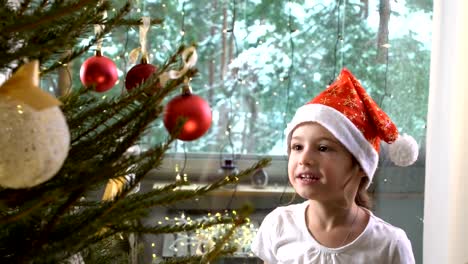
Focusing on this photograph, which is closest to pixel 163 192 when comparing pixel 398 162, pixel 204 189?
pixel 204 189

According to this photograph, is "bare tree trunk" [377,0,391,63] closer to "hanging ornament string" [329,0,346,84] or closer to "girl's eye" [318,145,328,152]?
"hanging ornament string" [329,0,346,84]

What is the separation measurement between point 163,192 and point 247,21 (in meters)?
2.05

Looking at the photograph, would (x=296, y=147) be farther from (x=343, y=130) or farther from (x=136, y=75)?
(x=136, y=75)

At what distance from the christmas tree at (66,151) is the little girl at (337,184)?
711 millimetres

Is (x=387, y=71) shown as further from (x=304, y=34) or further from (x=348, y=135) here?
(x=348, y=135)

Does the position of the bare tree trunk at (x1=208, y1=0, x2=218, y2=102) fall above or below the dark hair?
above

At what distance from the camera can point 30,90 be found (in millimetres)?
430

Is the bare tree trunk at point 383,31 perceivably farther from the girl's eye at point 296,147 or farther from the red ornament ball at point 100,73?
the red ornament ball at point 100,73

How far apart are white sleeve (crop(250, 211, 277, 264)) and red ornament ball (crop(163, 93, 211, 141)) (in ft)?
2.94

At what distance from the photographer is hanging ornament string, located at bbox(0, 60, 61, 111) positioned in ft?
1.39

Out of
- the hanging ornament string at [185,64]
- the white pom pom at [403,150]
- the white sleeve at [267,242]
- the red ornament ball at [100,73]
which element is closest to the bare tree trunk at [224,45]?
the white pom pom at [403,150]

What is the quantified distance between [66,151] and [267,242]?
3.66ft

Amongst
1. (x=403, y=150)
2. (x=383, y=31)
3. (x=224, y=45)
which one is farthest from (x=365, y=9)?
(x=403, y=150)

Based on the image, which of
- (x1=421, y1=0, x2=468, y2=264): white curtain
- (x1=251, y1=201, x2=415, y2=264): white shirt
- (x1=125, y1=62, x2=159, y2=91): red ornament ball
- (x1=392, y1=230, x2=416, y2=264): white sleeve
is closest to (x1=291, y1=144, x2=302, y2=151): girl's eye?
(x1=251, y1=201, x2=415, y2=264): white shirt
